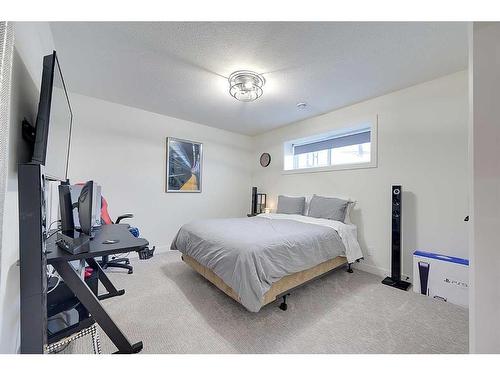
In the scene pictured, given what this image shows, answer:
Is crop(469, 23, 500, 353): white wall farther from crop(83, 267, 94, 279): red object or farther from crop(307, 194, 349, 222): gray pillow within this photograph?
crop(83, 267, 94, 279): red object

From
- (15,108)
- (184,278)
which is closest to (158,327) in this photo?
(184,278)

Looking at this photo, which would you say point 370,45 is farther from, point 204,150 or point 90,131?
point 90,131

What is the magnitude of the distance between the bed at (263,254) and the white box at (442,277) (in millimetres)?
642

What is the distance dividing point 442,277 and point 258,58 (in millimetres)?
2839

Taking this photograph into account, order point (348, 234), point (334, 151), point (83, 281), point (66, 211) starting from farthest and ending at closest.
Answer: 1. point (334, 151)
2. point (348, 234)
3. point (66, 211)
4. point (83, 281)

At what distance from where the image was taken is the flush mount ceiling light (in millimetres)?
2139

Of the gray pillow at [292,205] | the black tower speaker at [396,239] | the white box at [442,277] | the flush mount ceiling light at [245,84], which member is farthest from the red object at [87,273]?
the white box at [442,277]

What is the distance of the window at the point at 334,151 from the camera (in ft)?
9.88

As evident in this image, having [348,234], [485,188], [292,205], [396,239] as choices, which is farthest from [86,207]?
[396,239]

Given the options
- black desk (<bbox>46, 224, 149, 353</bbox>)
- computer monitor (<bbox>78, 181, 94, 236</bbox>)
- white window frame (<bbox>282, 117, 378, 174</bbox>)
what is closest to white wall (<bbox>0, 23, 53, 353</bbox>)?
black desk (<bbox>46, 224, 149, 353</bbox>)

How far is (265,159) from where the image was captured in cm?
444

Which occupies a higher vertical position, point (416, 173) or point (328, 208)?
point (416, 173)

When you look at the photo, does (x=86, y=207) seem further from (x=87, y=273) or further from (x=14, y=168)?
(x=87, y=273)

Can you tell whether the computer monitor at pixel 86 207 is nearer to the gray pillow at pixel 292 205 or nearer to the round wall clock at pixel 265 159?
the gray pillow at pixel 292 205
